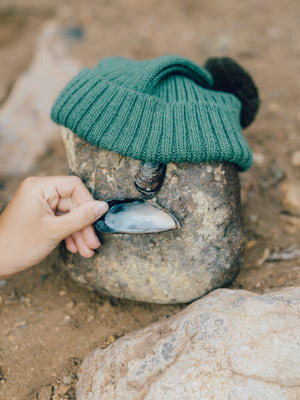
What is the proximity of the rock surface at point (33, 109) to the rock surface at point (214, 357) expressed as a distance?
237 cm

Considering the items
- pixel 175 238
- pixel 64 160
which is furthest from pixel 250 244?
pixel 64 160

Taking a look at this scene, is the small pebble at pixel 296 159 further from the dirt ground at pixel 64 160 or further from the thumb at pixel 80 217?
the thumb at pixel 80 217

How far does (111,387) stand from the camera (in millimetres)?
1728

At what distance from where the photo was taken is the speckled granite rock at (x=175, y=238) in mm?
2145

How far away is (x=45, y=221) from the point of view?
2084 mm

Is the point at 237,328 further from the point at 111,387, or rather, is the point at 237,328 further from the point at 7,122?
the point at 7,122

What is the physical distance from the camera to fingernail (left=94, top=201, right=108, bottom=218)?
2.04 meters

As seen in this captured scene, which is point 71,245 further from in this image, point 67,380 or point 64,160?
point 64,160

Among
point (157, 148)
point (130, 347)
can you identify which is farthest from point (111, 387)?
point (157, 148)

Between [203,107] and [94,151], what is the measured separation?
0.75 metres

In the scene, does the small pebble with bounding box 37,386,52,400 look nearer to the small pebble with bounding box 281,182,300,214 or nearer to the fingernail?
the fingernail

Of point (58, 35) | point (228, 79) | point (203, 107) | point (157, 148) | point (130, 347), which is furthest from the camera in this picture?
point (58, 35)

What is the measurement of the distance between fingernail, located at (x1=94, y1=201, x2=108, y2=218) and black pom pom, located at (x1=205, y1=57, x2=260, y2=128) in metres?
1.27

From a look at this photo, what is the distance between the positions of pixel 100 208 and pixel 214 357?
0.99 meters
